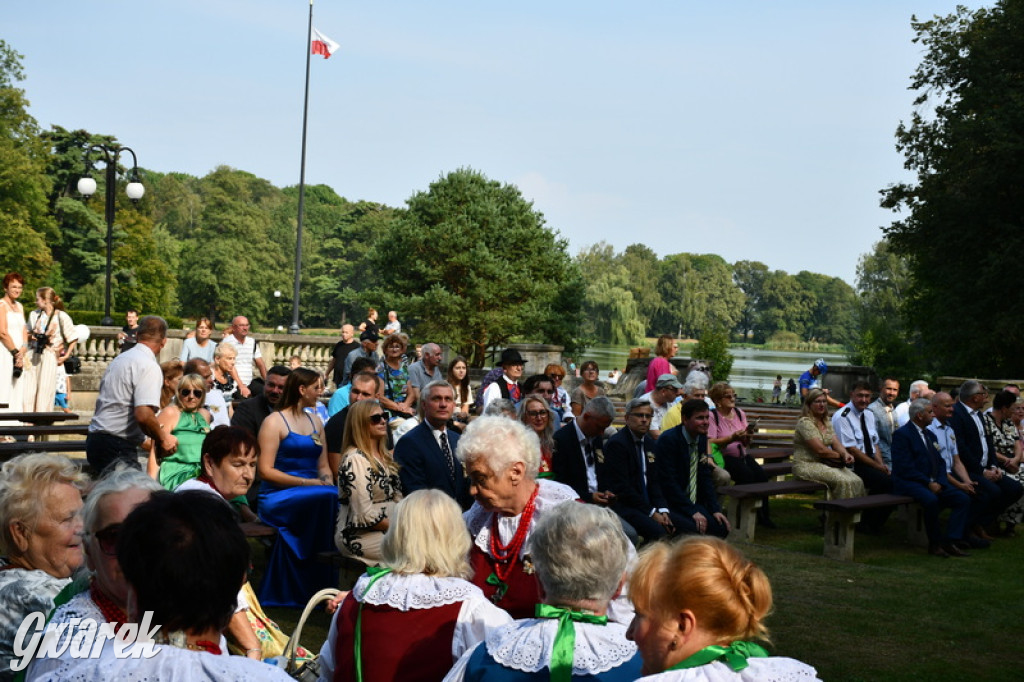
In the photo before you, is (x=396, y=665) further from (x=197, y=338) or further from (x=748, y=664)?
(x=197, y=338)

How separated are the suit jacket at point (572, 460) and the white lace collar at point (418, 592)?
188 inches

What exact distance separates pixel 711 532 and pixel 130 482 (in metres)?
6.52

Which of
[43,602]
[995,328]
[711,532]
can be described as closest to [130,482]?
[43,602]

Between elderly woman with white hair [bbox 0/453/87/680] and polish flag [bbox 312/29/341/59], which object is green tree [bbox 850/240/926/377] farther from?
elderly woman with white hair [bbox 0/453/87/680]

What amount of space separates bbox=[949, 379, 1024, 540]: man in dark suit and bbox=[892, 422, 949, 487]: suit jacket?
0.62 m

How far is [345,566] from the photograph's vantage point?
22.8ft

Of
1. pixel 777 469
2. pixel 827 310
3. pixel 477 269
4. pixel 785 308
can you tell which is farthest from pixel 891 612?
pixel 827 310

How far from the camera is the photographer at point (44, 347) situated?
13.6 m

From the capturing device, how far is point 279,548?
7.69 metres

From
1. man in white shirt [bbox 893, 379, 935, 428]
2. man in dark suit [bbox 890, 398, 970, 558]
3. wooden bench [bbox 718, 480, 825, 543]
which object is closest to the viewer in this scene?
wooden bench [bbox 718, 480, 825, 543]

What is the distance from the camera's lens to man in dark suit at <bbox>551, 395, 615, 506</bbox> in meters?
8.38

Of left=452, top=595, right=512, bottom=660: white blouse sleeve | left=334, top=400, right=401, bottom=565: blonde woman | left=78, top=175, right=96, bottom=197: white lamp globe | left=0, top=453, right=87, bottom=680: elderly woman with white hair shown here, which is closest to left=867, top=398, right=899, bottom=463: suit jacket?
left=334, top=400, right=401, bottom=565: blonde woman

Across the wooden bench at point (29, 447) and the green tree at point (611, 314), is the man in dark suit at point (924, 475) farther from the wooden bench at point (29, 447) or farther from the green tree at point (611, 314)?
the green tree at point (611, 314)

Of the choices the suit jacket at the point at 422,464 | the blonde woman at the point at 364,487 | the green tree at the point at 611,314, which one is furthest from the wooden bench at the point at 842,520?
the green tree at the point at 611,314
